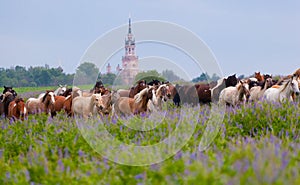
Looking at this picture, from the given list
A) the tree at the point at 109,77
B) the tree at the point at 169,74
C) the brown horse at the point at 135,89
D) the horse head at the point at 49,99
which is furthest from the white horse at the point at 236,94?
the horse head at the point at 49,99

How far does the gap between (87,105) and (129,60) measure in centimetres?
490

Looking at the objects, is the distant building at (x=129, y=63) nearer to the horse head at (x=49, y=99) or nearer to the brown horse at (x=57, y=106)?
the brown horse at (x=57, y=106)

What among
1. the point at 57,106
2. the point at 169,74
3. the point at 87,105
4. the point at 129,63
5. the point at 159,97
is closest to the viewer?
the point at 129,63

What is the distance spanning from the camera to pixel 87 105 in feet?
44.0

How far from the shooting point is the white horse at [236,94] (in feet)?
52.0

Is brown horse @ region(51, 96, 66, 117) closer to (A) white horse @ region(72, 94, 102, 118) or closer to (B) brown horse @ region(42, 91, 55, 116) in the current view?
(B) brown horse @ region(42, 91, 55, 116)

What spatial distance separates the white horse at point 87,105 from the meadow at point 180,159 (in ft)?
13.7

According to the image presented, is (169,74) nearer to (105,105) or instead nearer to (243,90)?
(105,105)

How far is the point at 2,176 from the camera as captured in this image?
485 centimetres

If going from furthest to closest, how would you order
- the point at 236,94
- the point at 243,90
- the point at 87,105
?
the point at 236,94, the point at 243,90, the point at 87,105

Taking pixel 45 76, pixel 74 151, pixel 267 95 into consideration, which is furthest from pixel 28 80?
pixel 74 151

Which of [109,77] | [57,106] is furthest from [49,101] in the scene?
[109,77]

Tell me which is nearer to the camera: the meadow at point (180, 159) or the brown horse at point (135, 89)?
the meadow at point (180, 159)

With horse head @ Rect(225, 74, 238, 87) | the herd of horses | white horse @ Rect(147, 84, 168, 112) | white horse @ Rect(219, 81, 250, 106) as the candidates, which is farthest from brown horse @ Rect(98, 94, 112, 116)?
horse head @ Rect(225, 74, 238, 87)
